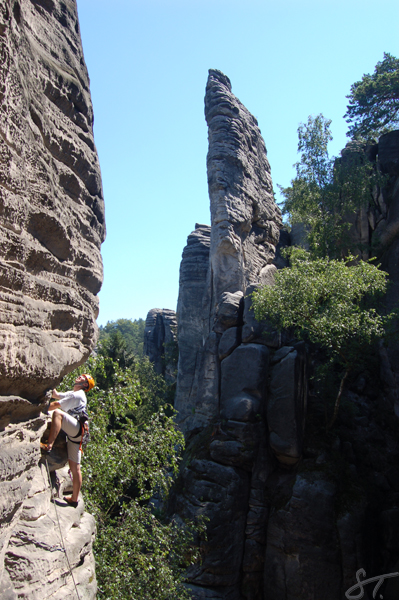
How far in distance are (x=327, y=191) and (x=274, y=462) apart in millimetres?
14104

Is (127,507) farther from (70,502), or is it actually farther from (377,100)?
(377,100)

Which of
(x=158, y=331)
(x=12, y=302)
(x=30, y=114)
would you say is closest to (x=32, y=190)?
(x=30, y=114)

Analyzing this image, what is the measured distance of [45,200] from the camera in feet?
15.2

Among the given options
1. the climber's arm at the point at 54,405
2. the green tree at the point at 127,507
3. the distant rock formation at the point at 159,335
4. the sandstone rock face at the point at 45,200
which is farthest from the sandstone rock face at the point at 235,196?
the distant rock formation at the point at 159,335

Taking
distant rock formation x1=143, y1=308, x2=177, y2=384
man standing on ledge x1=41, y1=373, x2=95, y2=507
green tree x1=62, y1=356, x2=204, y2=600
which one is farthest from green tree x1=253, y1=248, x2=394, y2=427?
distant rock formation x1=143, y1=308, x2=177, y2=384

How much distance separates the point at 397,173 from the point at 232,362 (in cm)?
1378

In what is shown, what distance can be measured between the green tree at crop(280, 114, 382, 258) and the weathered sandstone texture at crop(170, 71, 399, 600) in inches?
73.0

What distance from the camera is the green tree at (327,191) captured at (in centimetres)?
2147

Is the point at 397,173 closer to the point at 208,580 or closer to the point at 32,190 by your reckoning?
the point at 208,580

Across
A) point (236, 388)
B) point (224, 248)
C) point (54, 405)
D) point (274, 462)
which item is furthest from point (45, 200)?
point (224, 248)

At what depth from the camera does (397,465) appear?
1552cm

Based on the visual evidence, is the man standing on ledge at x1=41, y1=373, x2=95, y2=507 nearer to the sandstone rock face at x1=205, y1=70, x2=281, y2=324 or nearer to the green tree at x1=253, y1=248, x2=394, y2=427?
the green tree at x1=253, y1=248, x2=394, y2=427

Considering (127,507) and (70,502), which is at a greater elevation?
(70,502)

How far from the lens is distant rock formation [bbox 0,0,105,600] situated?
12.6 feet
